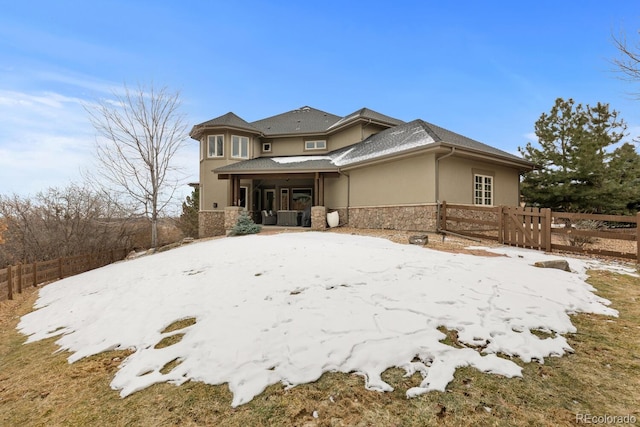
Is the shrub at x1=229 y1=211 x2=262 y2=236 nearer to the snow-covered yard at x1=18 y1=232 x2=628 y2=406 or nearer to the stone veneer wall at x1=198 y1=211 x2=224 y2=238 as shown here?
the stone veneer wall at x1=198 y1=211 x2=224 y2=238

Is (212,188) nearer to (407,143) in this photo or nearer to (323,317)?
(407,143)

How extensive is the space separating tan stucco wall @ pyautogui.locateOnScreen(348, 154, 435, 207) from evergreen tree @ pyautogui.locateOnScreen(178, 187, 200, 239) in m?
14.0

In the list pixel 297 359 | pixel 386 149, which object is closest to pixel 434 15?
pixel 386 149

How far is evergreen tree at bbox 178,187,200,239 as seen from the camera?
23047mm

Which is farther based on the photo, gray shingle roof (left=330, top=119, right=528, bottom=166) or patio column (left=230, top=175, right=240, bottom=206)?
patio column (left=230, top=175, right=240, bottom=206)

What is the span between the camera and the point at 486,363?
2717 millimetres

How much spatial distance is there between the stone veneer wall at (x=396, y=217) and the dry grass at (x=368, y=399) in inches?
343

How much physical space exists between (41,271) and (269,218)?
34.1 feet

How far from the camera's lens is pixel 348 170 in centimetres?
1553

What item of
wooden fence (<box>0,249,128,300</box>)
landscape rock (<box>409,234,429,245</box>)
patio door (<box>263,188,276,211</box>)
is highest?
patio door (<box>263,188,276,211</box>)

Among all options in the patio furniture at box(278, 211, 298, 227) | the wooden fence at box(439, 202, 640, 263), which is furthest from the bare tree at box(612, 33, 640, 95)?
the patio furniture at box(278, 211, 298, 227)

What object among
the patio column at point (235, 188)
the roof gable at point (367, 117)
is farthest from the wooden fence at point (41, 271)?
the roof gable at point (367, 117)

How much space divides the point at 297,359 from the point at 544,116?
70.4 feet

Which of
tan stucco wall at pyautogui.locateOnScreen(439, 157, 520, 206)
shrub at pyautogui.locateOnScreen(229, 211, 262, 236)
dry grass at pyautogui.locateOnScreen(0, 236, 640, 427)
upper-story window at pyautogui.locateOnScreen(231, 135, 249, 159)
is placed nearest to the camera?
dry grass at pyautogui.locateOnScreen(0, 236, 640, 427)
